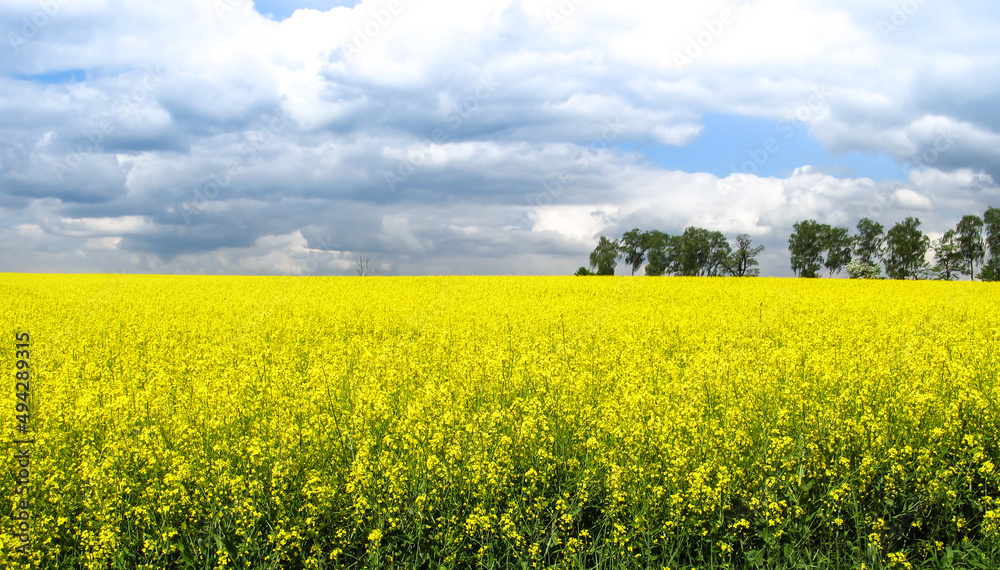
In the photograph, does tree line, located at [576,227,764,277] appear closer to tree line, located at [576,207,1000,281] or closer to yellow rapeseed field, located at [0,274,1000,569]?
tree line, located at [576,207,1000,281]

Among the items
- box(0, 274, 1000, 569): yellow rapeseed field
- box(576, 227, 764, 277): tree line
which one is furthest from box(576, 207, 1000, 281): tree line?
box(0, 274, 1000, 569): yellow rapeseed field

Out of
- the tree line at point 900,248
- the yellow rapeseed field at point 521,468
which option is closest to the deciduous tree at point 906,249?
the tree line at point 900,248

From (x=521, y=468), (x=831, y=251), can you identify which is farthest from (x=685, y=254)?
(x=521, y=468)

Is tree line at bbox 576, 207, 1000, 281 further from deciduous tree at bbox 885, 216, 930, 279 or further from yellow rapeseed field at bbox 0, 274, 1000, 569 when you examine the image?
yellow rapeseed field at bbox 0, 274, 1000, 569

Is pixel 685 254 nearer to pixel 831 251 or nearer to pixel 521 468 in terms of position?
pixel 831 251

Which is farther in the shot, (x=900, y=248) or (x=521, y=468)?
(x=900, y=248)

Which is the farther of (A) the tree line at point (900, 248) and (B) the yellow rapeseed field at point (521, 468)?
(A) the tree line at point (900, 248)

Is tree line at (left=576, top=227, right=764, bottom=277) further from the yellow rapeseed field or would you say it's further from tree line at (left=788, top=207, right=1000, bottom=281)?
the yellow rapeseed field

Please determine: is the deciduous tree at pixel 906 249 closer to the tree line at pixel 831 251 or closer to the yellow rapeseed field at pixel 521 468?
the tree line at pixel 831 251

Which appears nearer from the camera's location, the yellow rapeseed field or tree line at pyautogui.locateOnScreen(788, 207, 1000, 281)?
the yellow rapeseed field

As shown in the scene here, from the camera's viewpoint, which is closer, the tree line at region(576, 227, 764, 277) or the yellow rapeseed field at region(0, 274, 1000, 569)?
the yellow rapeseed field at region(0, 274, 1000, 569)

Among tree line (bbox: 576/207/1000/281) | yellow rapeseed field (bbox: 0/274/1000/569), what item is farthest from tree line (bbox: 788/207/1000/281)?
yellow rapeseed field (bbox: 0/274/1000/569)

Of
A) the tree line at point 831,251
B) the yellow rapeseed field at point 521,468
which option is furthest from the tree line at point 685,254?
the yellow rapeseed field at point 521,468

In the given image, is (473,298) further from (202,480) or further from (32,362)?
(202,480)
